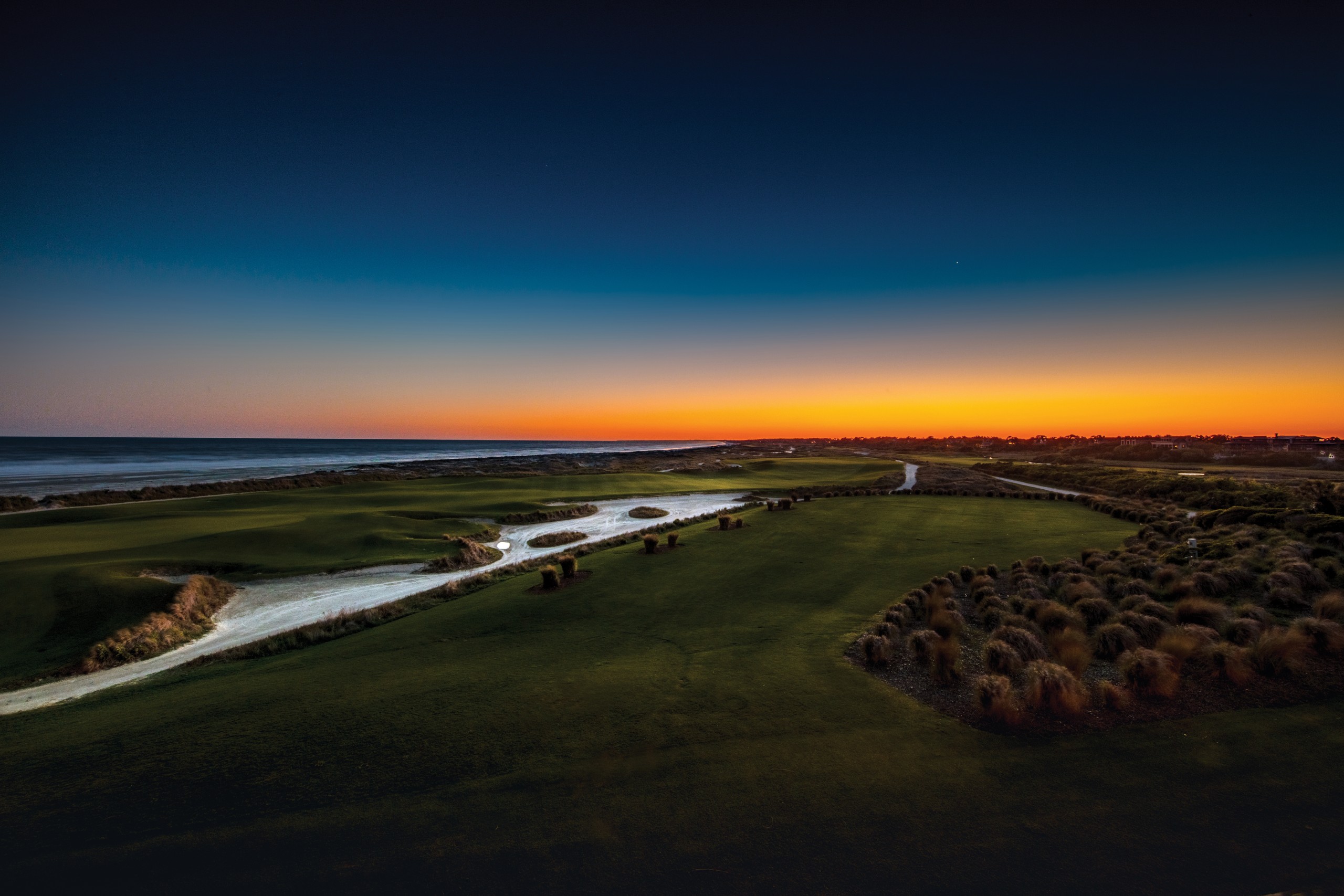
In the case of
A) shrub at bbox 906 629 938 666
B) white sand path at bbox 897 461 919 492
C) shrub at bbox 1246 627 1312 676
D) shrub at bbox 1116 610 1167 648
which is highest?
shrub at bbox 1246 627 1312 676

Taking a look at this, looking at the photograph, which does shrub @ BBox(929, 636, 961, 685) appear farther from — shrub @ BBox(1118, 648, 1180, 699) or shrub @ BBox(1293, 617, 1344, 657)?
shrub @ BBox(1293, 617, 1344, 657)

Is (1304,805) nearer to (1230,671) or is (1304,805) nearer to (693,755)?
(1230,671)

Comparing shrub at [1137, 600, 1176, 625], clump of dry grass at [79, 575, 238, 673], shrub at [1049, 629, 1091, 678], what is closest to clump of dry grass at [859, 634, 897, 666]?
shrub at [1049, 629, 1091, 678]

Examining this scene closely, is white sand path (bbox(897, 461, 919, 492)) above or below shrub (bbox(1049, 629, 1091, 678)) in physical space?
below

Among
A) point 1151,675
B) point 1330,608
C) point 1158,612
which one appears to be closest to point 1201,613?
point 1158,612

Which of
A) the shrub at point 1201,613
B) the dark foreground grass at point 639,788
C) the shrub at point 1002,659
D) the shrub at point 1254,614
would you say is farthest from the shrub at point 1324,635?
the shrub at point 1002,659

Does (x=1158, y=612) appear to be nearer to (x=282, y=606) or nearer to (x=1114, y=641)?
(x=1114, y=641)

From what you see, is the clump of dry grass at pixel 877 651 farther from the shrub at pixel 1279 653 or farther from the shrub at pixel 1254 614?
the shrub at pixel 1254 614
